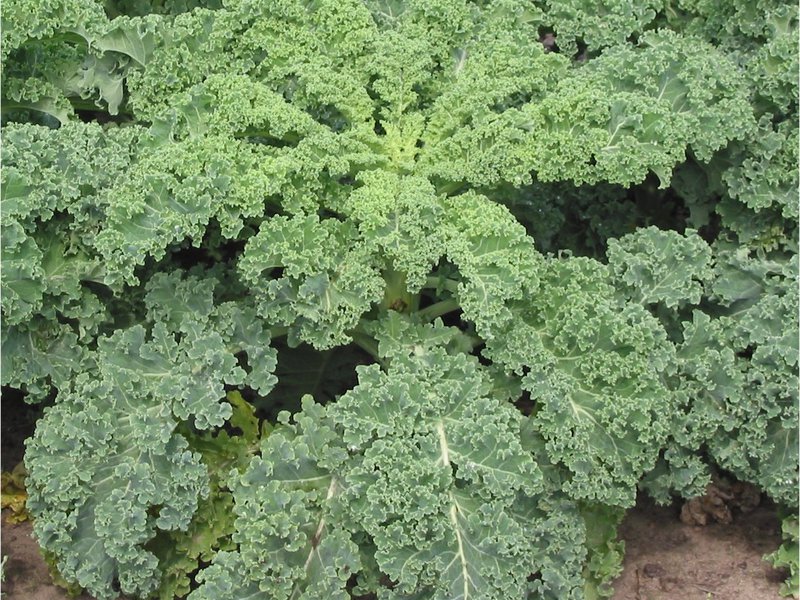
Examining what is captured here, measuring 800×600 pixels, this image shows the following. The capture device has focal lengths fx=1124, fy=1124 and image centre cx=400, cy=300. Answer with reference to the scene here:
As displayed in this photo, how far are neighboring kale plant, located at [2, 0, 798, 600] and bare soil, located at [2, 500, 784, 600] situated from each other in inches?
11.6

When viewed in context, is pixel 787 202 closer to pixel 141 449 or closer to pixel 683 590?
pixel 683 590

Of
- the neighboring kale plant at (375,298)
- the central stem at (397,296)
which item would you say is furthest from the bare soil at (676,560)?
the central stem at (397,296)

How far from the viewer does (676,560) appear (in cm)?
520

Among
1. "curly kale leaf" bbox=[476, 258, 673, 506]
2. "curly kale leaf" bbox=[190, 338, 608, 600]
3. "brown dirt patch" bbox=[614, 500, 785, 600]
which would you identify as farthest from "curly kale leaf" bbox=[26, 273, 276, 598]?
"brown dirt patch" bbox=[614, 500, 785, 600]

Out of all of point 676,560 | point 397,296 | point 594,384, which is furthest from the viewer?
point 676,560

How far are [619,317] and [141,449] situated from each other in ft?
6.69

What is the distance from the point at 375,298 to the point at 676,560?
1920 mm

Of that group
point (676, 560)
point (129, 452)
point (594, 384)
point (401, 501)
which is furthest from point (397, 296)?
point (676, 560)

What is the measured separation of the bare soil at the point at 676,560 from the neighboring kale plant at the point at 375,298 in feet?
0.96

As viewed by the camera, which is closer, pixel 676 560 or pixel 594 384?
pixel 594 384

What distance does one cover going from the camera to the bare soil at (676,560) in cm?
502

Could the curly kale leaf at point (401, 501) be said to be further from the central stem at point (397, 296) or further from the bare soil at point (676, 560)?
the bare soil at point (676, 560)

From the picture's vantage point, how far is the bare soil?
16.5ft

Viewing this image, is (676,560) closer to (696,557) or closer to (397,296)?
(696,557)
